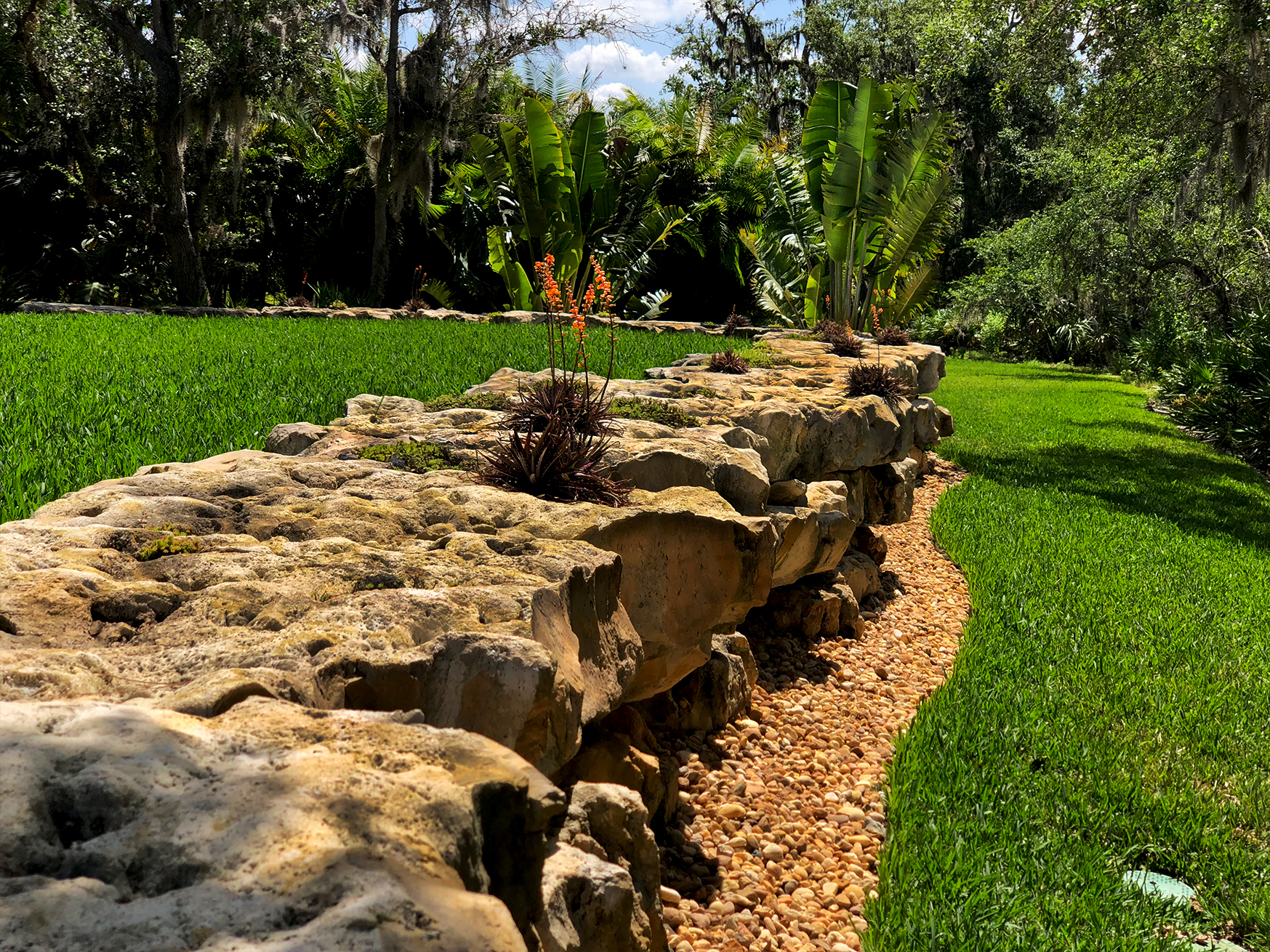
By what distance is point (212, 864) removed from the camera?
1.32 meters

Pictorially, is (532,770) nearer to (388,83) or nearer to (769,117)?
(388,83)

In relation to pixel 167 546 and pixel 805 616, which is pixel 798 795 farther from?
pixel 167 546

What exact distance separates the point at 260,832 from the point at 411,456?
9.53 feet

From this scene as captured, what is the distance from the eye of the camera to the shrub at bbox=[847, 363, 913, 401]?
8.00 metres

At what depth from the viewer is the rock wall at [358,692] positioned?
4.29 feet

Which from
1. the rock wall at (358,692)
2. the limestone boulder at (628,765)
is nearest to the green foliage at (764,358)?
the rock wall at (358,692)

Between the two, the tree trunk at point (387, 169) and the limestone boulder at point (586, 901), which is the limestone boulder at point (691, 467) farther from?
the tree trunk at point (387, 169)

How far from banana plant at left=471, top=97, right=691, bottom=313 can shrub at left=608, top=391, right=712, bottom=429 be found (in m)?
10.0

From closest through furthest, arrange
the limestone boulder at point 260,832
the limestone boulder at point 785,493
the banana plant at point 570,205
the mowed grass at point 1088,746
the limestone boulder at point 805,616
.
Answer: the limestone boulder at point 260,832, the mowed grass at point 1088,746, the limestone boulder at point 785,493, the limestone boulder at point 805,616, the banana plant at point 570,205

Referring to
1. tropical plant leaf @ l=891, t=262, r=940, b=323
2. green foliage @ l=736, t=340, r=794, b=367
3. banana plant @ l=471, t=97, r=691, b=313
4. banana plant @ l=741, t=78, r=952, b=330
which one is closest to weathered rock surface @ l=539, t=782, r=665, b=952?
green foliage @ l=736, t=340, r=794, b=367

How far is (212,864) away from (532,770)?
581 millimetres

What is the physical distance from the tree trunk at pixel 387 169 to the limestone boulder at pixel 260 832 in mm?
17522

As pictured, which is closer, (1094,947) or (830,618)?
(1094,947)

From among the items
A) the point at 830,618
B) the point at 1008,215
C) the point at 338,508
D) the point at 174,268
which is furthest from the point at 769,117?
the point at 338,508
